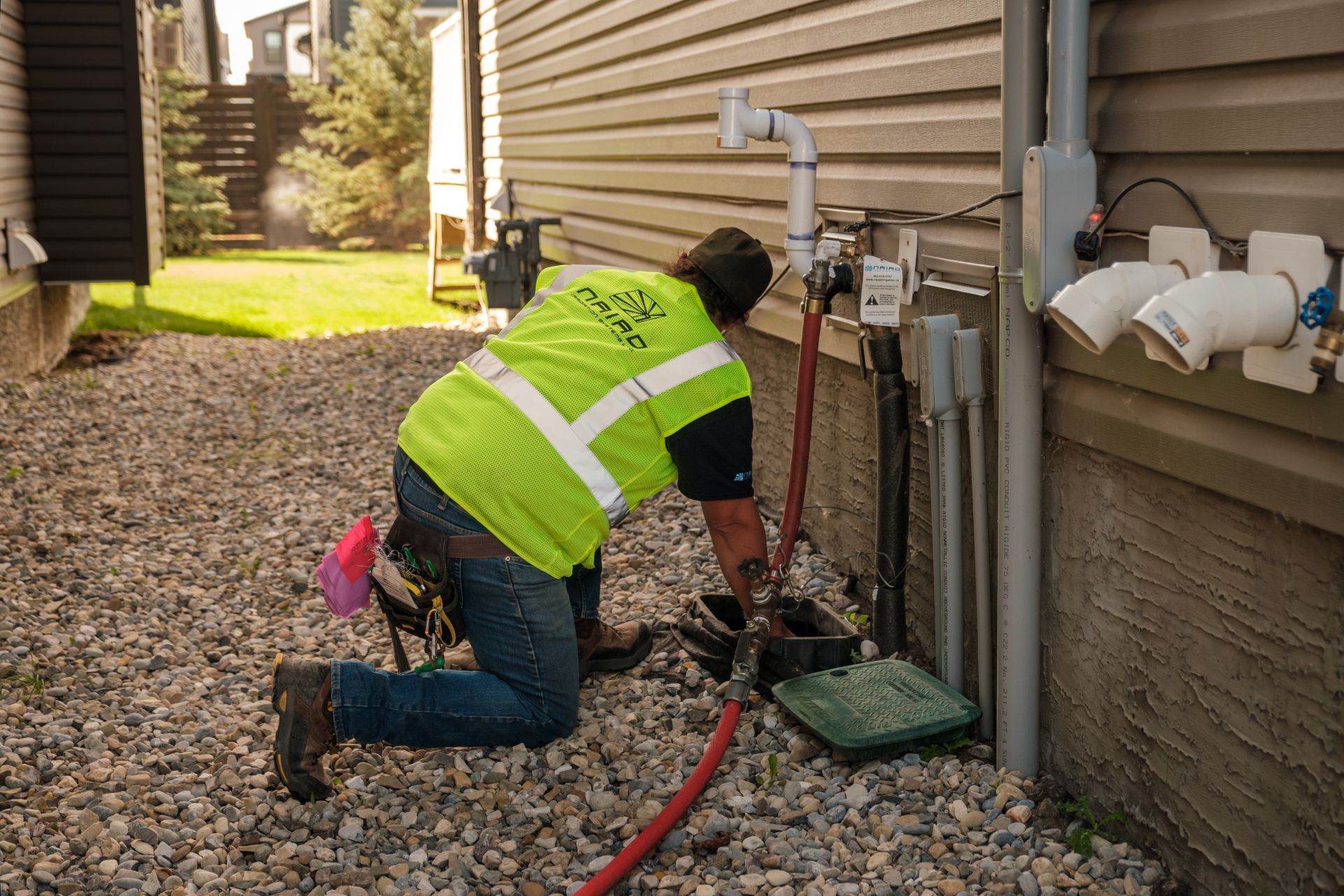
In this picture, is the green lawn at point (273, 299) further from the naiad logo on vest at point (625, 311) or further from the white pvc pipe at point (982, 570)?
the white pvc pipe at point (982, 570)

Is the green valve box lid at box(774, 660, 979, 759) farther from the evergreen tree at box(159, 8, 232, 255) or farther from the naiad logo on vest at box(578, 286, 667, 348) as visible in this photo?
the evergreen tree at box(159, 8, 232, 255)

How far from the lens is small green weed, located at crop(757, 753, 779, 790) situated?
2.90 meters

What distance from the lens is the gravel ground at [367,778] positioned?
261 cm

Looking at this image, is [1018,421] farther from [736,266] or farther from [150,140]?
[150,140]

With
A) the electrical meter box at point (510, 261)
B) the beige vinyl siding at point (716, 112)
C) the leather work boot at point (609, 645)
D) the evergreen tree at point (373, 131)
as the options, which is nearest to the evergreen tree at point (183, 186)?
the evergreen tree at point (373, 131)

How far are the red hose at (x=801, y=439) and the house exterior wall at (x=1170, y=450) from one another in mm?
339

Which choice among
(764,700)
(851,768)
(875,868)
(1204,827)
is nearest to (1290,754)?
(1204,827)

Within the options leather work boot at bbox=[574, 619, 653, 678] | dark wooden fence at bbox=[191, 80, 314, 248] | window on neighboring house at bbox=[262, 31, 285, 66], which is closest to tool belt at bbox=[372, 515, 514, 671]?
leather work boot at bbox=[574, 619, 653, 678]

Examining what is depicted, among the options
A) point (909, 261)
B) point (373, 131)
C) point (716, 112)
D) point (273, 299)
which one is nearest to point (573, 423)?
point (909, 261)

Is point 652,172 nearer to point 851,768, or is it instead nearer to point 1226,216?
point 851,768

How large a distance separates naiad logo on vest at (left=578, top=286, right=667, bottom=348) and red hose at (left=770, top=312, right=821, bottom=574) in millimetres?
487

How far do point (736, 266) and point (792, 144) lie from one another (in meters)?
0.78

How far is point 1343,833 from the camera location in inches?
76.4

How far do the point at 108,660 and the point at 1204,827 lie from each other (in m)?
3.22
